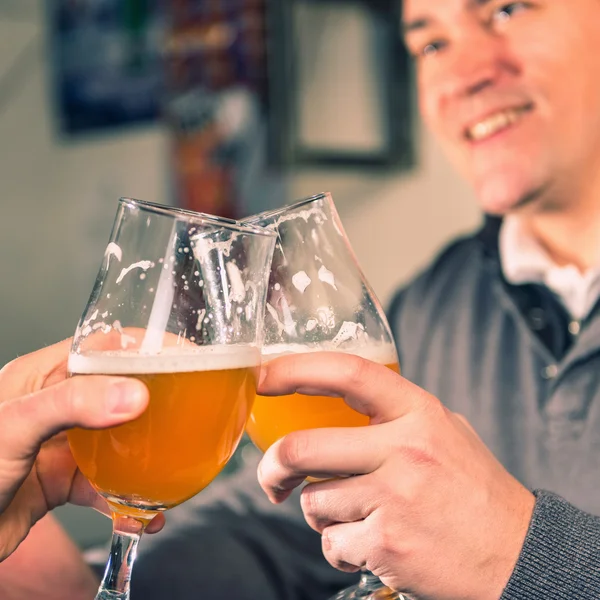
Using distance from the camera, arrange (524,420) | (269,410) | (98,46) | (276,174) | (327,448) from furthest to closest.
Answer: (98,46) < (276,174) < (524,420) < (269,410) < (327,448)

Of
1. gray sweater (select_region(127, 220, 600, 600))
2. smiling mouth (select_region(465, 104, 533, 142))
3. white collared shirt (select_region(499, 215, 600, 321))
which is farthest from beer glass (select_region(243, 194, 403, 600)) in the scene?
smiling mouth (select_region(465, 104, 533, 142))

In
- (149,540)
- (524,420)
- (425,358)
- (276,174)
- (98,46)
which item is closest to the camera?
(149,540)

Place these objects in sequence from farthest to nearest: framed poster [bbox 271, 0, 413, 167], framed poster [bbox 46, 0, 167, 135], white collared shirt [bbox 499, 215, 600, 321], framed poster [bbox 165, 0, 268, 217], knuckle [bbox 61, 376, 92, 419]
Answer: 1. framed poster [bbox 46, 0, 167, 135]
2. framed poster [bbox 165, 0, 268, 217]
3. framed poster [bbox 271, 0, 413, 167]
4. white collared shirt [bbox 499, 215, 600, 321]
5. knuckle [bbox 61, 376, 92, 419]

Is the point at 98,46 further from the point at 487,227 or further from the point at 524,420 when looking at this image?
the point at 524,420

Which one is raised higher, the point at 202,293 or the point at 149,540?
the point at 202,293

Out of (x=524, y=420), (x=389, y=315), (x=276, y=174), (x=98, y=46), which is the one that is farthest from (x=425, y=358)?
(x=98, y=46)

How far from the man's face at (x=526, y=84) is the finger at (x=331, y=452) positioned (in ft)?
3.24

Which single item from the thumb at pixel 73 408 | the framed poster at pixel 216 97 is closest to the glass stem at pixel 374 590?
the thumb at pixel 73 408

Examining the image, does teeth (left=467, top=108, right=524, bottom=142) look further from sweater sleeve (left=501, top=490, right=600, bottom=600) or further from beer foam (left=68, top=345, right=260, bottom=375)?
beer foam (left=68, top=345, right=260, bottom=375)

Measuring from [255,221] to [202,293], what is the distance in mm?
183

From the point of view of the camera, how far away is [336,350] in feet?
2.97

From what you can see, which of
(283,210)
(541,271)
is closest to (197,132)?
(541,271)

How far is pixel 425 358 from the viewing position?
179 cm

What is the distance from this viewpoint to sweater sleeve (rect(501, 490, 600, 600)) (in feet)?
2.80
